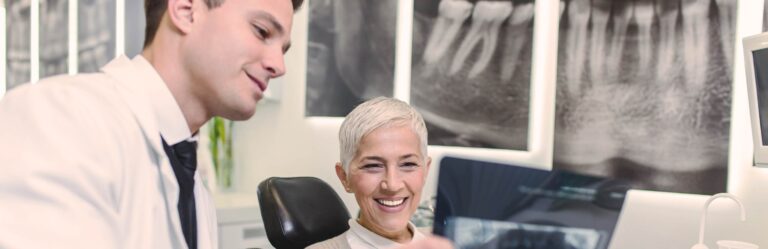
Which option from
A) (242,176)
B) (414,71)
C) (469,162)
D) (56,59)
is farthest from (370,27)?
(56,59)

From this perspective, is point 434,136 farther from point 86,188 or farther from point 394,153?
point 86,188

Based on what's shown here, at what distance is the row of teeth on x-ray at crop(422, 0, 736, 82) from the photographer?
2.06 m

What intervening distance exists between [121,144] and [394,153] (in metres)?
0.77

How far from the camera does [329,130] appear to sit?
121 inches

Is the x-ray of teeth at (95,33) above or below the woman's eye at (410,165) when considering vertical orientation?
above

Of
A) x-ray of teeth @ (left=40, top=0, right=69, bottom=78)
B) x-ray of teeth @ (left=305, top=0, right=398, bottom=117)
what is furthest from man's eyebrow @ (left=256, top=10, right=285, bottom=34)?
x-ray of teeth @ (left=40, top=0, right=69, bottom=78)

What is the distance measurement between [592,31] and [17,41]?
4.94 m

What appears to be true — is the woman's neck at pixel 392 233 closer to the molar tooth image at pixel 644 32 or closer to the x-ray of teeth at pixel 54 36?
the molar tooth image at pixel 644 32

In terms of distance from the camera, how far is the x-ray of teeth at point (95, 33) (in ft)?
13.2

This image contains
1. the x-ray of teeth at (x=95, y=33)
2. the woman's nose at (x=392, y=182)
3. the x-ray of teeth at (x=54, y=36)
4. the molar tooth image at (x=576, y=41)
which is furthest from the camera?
the x-ray of teeth at (x=54, y=36)

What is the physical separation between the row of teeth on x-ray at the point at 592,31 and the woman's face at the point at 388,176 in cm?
108

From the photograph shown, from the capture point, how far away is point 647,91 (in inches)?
84.2

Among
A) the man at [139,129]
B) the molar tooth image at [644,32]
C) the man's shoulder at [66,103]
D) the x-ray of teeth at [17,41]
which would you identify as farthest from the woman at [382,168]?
the x-ray of teeth at [17,41]

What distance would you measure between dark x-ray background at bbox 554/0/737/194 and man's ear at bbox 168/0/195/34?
1706 mm
